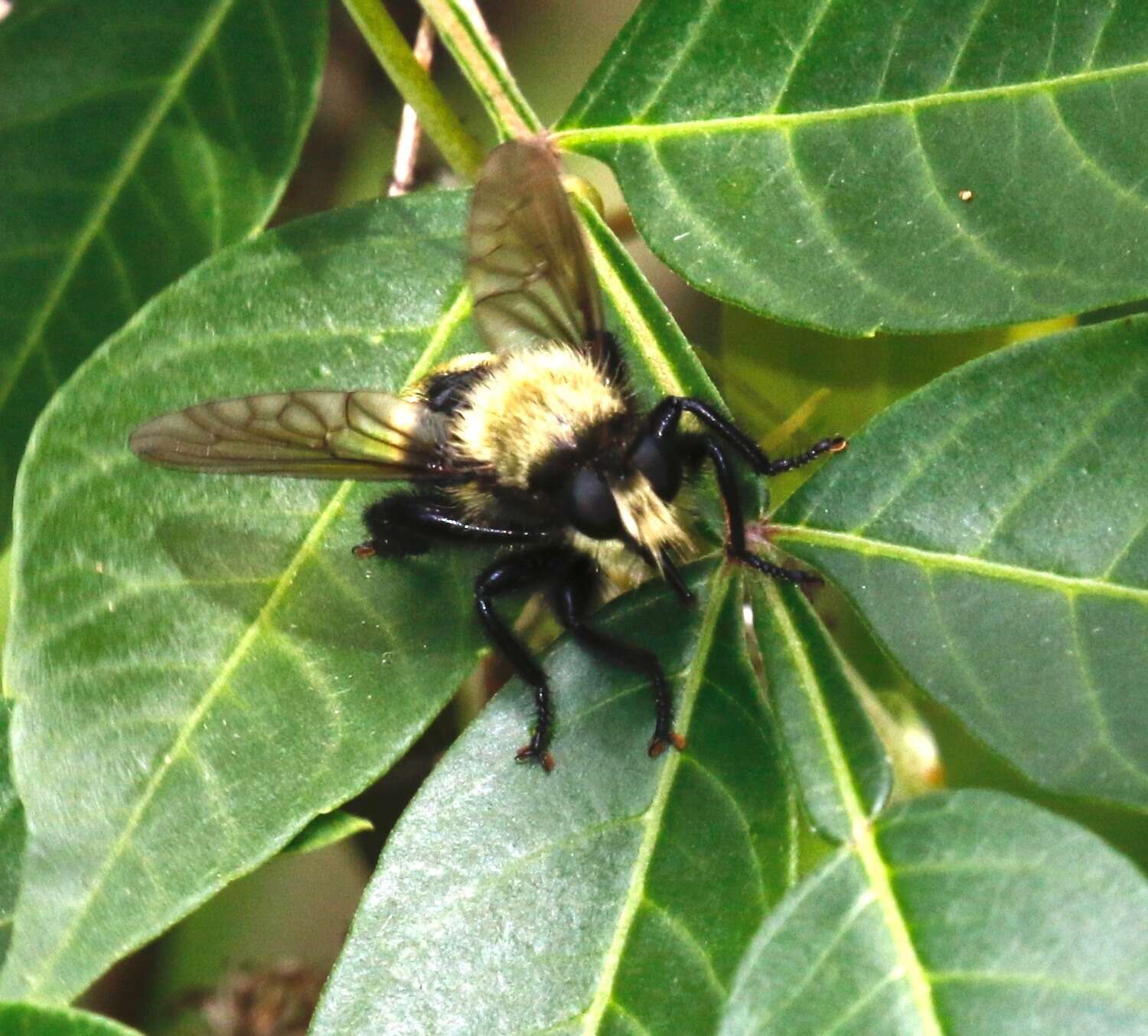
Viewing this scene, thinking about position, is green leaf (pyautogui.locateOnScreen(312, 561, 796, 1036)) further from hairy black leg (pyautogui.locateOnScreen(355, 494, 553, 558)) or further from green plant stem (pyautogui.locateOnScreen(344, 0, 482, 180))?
green plant stem (pyautogui.locateOnScreen(344, 0, 482, 180))

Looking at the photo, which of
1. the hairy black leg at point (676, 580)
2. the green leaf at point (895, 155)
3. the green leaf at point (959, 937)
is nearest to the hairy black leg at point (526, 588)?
the hairy black leg at point (676, 580)

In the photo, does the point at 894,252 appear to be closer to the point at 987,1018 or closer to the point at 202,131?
the point at 987,1018

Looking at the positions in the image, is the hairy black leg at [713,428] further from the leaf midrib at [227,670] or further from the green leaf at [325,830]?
the green leaf at [325,830]

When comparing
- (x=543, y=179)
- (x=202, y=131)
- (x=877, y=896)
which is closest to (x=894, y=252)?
(x=543, y=179)

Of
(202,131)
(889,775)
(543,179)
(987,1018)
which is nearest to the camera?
(987,1018)

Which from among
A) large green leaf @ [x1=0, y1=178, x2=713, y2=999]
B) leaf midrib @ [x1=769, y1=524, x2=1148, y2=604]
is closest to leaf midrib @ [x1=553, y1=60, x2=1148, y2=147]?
large green leaf @ [x1=0, y1=178, x2=713, y2=999]

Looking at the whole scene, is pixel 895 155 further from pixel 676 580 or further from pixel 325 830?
pixel 325 830

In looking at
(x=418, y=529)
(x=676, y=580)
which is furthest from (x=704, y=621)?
(x=418, y=529)
